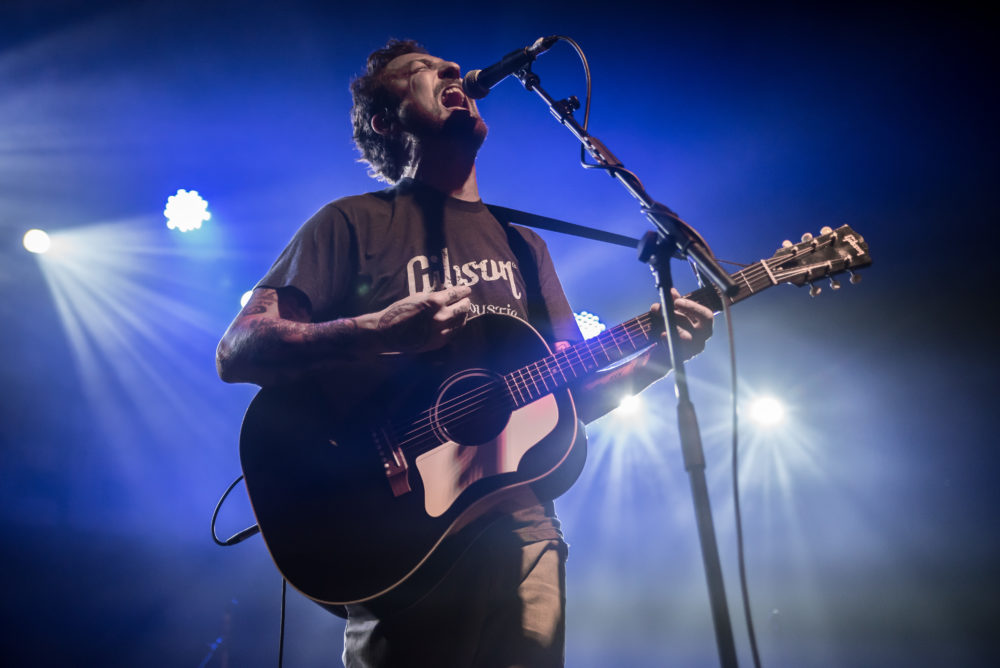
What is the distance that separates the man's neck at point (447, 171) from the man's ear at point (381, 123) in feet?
1.55

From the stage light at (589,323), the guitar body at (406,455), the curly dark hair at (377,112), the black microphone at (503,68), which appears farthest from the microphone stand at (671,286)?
the stage light at (589,323)

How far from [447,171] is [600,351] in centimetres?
132

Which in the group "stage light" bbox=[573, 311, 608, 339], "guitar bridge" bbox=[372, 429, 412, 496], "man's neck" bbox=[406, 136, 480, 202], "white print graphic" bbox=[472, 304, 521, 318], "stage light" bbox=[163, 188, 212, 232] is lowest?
"guitar bridge" bbox=[372, 429, 412, 496]

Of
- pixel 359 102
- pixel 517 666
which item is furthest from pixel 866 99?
pixel 517 666

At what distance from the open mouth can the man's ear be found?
16.8 inches

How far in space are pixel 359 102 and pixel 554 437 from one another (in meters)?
2.62

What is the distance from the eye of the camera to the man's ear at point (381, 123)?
297 cm

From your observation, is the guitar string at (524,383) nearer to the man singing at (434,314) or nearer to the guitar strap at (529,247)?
the man singing at (434,314)

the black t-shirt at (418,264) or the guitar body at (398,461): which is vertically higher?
the black t-shirt at (418,264)

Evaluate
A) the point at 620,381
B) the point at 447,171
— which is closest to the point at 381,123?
the point at 447,171

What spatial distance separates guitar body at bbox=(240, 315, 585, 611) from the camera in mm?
1598

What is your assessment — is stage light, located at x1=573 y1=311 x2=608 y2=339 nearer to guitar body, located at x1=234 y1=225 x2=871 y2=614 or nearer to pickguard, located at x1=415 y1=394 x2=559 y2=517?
guitar body, located at x1=234 y1=225 x2=871 y2=614

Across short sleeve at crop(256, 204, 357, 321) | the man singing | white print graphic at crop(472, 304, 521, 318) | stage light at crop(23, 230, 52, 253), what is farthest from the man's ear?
stage light at crop(23, 230, 52, 253)

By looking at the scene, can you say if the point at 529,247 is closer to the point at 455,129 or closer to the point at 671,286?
the point at 455,129
